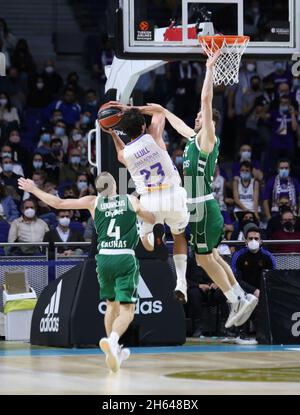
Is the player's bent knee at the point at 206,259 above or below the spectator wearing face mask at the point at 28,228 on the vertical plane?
above

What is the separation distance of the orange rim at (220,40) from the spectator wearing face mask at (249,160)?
9.36 metres

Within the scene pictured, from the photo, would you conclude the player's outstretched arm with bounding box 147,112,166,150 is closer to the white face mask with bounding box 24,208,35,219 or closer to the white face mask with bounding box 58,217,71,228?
the white face mask with bounding box 24,208,35,219

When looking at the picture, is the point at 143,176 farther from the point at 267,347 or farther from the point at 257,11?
the point at 257,11

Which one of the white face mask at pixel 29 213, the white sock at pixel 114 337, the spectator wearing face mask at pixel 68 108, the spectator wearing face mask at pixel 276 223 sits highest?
the spectator wearing face mask at pixel 68 108

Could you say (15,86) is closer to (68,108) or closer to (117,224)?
(68,108)

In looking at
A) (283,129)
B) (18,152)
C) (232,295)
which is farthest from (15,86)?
(232,295)

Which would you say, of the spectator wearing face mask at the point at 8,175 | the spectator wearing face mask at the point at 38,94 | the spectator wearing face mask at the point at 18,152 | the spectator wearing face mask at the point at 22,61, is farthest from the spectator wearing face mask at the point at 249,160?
the spectator wearing face mask at the point at 22,61

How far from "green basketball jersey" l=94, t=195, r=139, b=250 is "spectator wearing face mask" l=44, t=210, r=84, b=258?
18.7 feet

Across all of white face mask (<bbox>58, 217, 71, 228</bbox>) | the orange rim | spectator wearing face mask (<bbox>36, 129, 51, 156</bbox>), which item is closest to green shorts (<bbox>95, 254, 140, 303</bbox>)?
the orange rim

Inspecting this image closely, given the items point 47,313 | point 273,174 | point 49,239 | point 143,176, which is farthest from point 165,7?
point 143,176

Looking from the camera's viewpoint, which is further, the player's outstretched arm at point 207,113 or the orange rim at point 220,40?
the orange rim at point 220,40

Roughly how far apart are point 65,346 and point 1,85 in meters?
11.0

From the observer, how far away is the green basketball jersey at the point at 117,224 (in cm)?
1450

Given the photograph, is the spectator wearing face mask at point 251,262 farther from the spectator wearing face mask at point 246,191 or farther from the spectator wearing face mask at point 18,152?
the spectator wearing face mask at point 18,152
